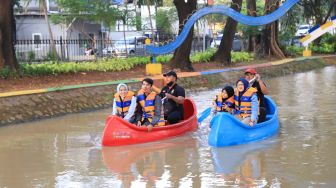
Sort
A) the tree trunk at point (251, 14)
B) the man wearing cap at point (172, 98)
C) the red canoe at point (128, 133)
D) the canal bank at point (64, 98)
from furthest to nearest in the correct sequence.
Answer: the tree trunk at point (251, 14), the canal bank at point (64, 98), the man wearing cap at point (172, 98), the red canoe at point (128, 133)

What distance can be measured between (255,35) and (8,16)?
17.1 meters

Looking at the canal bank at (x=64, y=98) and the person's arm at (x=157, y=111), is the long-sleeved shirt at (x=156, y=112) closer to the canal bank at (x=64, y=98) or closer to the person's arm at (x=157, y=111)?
the person's arm at (x=157, y=111)

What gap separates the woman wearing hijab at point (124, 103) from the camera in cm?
1016

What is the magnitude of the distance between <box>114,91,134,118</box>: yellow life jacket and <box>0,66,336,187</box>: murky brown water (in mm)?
692

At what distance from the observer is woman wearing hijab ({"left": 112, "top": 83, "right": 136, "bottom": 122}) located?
10.2 meters

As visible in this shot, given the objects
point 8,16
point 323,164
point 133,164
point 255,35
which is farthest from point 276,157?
point 255,35

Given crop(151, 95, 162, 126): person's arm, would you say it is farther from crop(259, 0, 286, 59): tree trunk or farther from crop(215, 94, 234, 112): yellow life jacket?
crop(259, 0, 286, 59): tree trunk

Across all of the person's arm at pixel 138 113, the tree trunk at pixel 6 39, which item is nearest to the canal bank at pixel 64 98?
the tree trunk at pixel 6 39

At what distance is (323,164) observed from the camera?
27.5 ft

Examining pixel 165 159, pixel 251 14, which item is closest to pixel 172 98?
pixel 165 159

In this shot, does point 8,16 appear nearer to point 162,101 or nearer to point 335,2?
point 162,101

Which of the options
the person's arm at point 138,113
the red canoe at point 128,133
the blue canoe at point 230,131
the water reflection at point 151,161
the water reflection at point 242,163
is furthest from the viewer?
the person's arm at point 138,113

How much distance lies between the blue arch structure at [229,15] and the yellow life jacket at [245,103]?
9107 mm

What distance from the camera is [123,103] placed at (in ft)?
33.5
